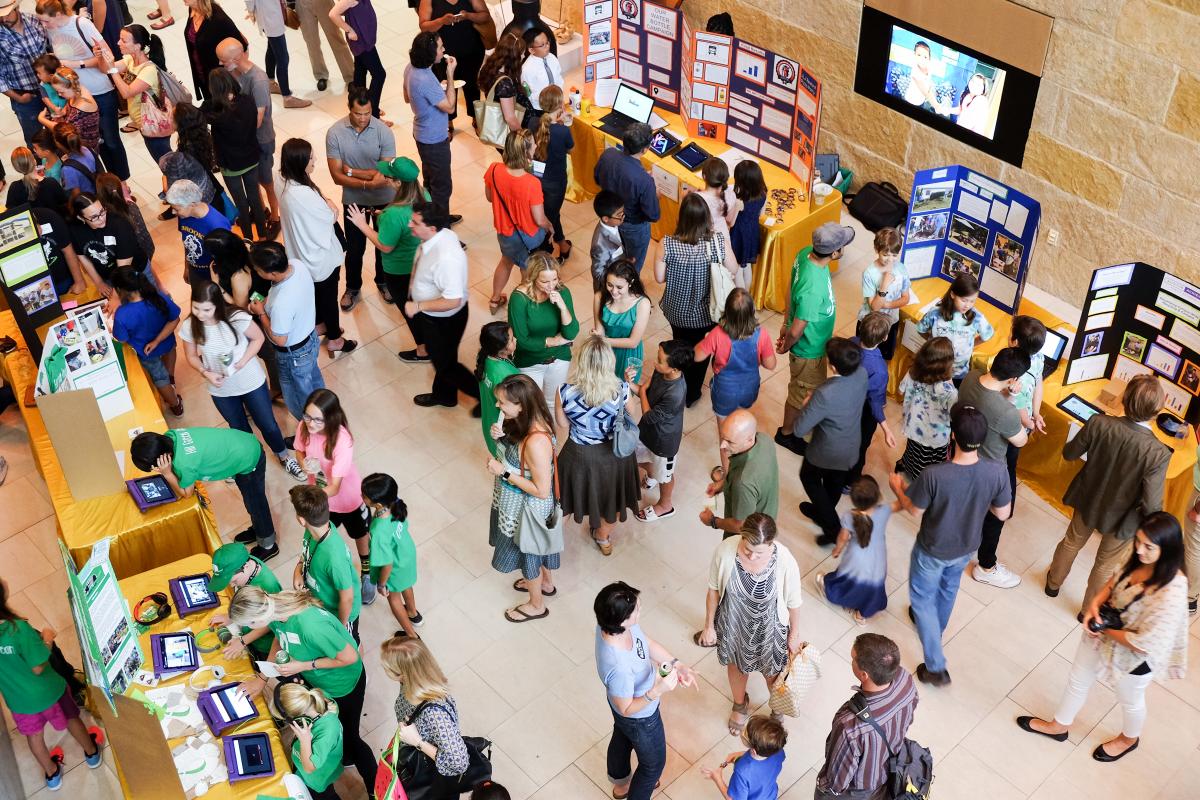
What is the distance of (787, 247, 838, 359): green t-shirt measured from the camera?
6211 mm

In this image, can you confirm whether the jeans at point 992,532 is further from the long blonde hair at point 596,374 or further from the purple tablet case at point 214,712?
the purple tablet case at point 214,712

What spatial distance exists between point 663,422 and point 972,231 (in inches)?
88.5

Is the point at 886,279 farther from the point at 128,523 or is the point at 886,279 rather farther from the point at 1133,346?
the point at 128,523

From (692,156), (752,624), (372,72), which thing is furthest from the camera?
(372,72)

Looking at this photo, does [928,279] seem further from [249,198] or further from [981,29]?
[249,198]

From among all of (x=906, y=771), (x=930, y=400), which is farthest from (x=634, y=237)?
(x=906, y=771)

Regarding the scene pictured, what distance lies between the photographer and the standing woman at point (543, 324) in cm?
608

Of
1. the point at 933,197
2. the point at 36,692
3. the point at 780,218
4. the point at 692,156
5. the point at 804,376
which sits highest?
the point at 933,197

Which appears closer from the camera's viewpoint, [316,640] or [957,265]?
[316,640]

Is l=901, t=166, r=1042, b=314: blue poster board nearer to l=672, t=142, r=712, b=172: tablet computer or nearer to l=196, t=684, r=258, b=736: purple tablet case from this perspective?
l=672, t=142, r=712, b=172: tablet computer

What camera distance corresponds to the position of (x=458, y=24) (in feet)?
29.8

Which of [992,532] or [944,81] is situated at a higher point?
[944,81]

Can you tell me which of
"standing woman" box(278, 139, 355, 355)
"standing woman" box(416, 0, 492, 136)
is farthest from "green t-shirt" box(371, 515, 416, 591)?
"standing woman" box(416, 0, 492, 136)

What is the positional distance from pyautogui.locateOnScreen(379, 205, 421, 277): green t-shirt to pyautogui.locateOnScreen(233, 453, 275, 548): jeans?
149 centimetres
